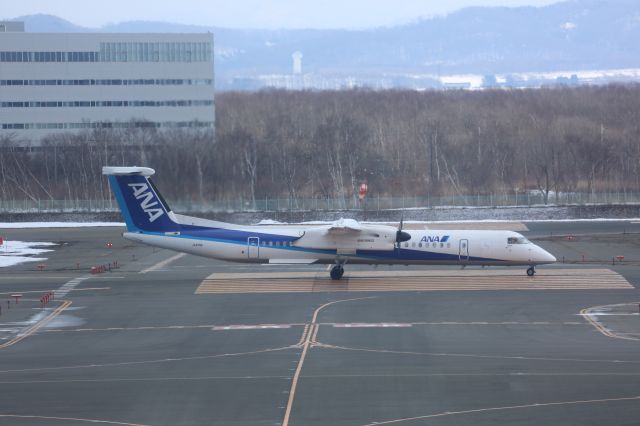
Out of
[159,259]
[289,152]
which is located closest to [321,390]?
[159,259]

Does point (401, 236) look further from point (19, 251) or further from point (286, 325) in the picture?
point (19, 251)

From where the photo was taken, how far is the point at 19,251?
6312 cm

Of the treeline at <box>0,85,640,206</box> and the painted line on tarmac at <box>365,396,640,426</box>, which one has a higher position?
the treeline at <box>0,85,640,206</box>

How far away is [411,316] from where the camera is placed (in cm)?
3744

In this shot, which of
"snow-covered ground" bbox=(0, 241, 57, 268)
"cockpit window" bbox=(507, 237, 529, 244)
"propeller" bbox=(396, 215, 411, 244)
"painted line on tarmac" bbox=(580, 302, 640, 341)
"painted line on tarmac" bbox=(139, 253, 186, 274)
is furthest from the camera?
"snow-covered ground" bbox=(0, 241, 57, 268)

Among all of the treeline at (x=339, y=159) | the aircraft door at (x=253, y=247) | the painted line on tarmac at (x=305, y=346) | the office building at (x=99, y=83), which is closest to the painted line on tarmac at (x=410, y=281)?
the aircraft door at (x=253, y=247)

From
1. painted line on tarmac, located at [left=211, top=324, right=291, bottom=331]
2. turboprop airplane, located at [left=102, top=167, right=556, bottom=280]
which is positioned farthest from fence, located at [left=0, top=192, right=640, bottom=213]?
painted line on tarmac, located at [left=211, top=324, right=291, bottom=331]

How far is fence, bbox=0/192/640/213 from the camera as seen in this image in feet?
275

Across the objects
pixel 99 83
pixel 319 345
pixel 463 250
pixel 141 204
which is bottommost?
pixel 319 345

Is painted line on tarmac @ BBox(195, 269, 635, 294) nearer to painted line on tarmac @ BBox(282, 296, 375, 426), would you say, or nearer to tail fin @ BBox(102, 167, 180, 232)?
tail fin @ BBox(102, 167, 180, 232)

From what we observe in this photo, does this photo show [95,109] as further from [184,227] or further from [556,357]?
[556,357]

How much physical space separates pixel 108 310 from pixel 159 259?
1891 centimetres

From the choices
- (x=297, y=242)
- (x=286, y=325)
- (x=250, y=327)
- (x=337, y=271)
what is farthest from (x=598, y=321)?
(x=297, y=242)

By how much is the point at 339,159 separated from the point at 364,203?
13117 mm
